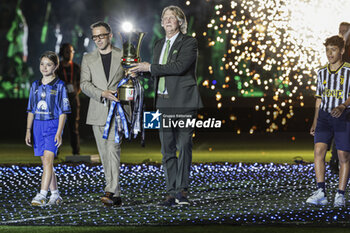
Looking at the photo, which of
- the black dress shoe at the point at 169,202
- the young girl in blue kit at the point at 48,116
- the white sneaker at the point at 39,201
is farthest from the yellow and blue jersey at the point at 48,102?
the black dress shoe at the point at 169,202

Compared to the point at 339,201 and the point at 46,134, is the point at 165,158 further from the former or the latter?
the point at 339,201

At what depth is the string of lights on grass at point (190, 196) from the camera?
6.94m

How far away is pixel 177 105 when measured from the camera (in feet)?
25.7

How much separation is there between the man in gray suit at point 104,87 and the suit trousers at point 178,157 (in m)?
0.53

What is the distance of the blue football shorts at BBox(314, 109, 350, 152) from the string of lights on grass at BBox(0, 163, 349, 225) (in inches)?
27.3

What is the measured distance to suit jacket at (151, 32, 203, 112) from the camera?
7.81 metres

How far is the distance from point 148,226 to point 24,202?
7.04ft

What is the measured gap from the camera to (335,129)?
316 inches

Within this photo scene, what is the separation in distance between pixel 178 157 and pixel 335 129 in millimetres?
1705

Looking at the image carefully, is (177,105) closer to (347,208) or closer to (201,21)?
(347,208)

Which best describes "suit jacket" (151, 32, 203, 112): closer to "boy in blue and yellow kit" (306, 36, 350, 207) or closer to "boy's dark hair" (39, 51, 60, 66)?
"boy's dark hair" (39, 51, 60, 66)

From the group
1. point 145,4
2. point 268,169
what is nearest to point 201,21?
point 145,4

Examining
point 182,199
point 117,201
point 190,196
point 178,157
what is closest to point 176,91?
point 178,157

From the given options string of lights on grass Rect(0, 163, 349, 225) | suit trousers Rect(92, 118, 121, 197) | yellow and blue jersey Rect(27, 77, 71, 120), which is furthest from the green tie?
string of lights on grass Rect(0, 163, 349, 225)
